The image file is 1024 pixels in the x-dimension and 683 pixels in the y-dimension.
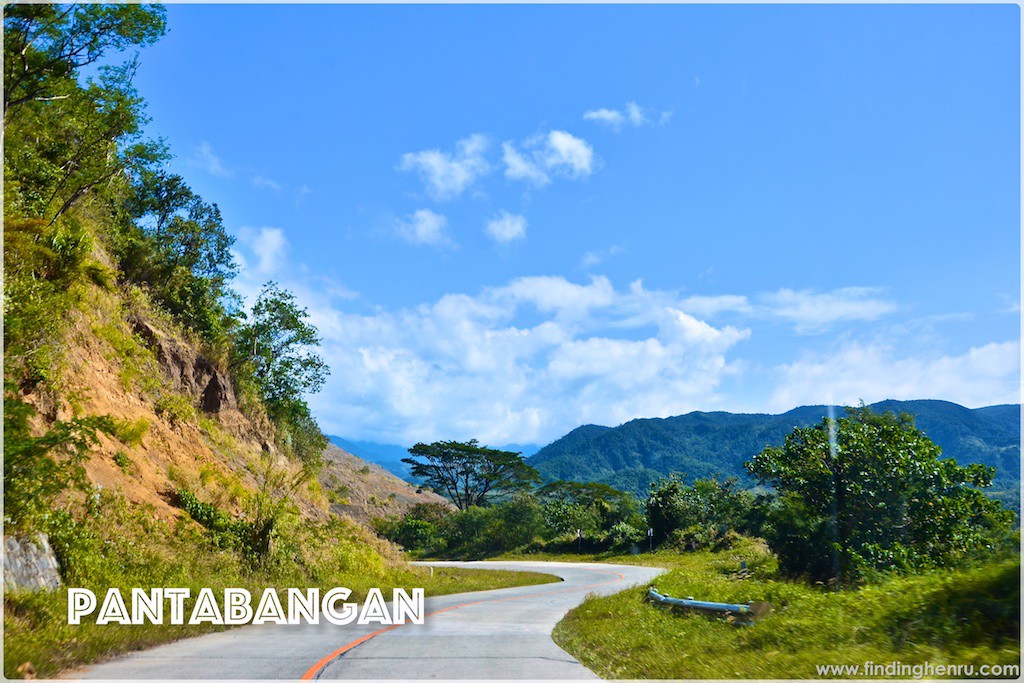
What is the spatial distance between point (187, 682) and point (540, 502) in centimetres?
7153

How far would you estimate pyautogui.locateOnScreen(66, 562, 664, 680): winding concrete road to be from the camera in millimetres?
9352

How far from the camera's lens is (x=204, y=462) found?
24.7m

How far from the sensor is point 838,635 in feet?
33.2

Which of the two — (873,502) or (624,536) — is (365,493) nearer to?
(624,536)

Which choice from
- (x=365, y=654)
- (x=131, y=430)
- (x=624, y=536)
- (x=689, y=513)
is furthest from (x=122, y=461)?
(x=624, y=536)

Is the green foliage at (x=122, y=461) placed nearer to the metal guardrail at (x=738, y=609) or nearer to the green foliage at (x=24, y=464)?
the green foliage at (x=24, y=464)

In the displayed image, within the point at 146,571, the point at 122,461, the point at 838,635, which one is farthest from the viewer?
the point at 122,461

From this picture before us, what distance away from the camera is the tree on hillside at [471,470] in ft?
256

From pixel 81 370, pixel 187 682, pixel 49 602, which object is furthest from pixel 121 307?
pixel 187 682

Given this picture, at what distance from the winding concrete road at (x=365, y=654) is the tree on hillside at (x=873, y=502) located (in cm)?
899

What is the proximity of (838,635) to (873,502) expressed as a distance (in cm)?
1169

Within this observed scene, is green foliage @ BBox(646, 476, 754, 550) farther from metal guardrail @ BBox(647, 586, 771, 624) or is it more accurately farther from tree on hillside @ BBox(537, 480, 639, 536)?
metal guardrail @ BBox(647, 586, 771, 624)

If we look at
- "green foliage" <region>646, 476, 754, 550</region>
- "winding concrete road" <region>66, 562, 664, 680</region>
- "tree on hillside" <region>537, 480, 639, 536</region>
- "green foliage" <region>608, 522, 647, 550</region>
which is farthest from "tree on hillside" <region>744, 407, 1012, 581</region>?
"tree on hillside" <region>537, 480, 639, 536</region>

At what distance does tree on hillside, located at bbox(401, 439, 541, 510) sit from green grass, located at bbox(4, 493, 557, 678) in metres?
47.0
